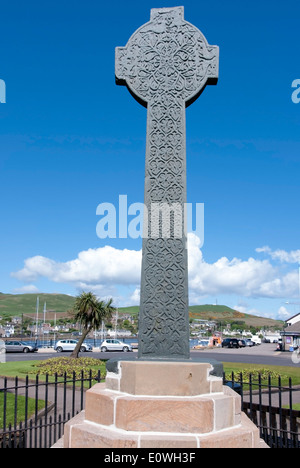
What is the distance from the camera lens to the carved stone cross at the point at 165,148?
442 cm

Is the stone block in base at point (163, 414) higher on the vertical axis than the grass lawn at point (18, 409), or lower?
higher

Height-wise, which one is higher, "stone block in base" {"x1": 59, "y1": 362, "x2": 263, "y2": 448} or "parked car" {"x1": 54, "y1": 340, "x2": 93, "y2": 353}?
"stone block in base" {"x1": 59, "y1": 362, "x2": 263, "y2": 448}

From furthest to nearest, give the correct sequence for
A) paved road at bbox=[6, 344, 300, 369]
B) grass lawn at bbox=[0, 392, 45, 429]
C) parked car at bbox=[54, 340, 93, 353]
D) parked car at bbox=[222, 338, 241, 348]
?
parked car at bbox=[222, 338, 241, 348], parked car at bbox=[54, 340, 93, 353], paved road at bbox=[6, 344, 300, 369], grass lawn at bbox=[0, 392, 45, 429]

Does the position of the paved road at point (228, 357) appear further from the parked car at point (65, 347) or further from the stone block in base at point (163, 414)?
the stone block in base at point (163, 414)

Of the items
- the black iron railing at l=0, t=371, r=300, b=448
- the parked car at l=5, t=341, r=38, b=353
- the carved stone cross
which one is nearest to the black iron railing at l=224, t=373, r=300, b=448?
the black iron railing at l=0, t=371, r=300, b=448

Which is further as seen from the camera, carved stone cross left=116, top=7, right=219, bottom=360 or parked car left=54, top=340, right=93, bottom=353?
parked car left=54, top=340, right=93, bottom=353

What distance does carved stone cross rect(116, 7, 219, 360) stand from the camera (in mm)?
4422

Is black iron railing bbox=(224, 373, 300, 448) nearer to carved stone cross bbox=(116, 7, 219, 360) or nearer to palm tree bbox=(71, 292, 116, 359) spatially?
carved stone cross bbox=(116, 7, 219, 360)

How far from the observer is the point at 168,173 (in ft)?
15.7

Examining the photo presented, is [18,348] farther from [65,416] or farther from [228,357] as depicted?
[65,416]

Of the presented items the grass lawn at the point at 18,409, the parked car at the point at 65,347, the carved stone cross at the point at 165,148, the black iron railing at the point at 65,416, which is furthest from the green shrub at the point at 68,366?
the parked car at the point at 65,347
